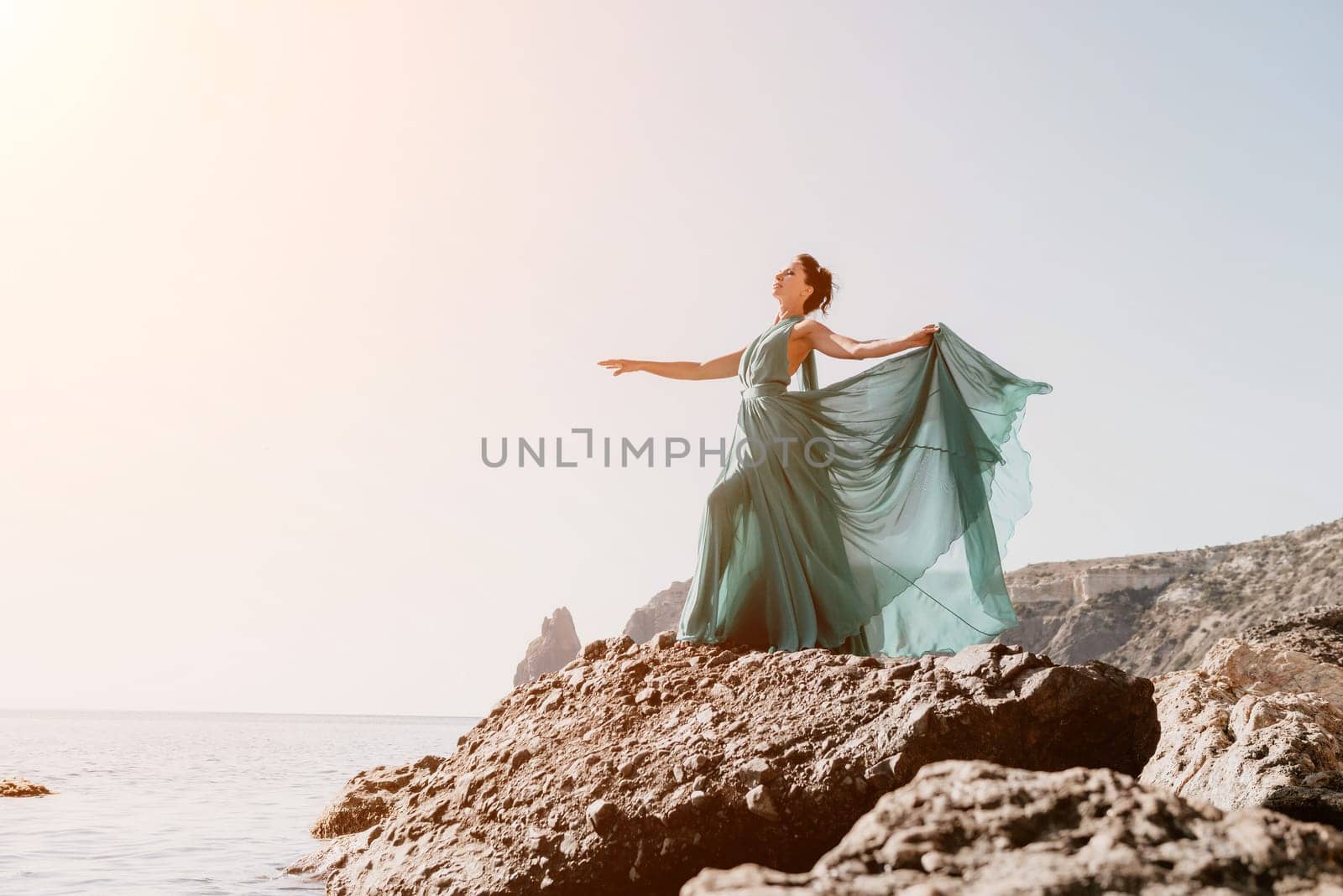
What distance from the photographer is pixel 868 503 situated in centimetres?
626

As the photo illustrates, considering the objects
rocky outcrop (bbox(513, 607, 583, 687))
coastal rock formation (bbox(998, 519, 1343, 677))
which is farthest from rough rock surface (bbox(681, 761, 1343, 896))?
rocky outcrop (bbox(513, 607, 583, 687))

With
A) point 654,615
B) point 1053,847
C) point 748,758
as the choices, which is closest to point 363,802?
point 748,758

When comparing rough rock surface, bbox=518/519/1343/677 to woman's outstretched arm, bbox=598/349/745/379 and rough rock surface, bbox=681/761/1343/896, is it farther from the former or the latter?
rough rock surface, bbox=681/761/1343/896

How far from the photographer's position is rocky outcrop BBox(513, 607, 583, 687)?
6931cm

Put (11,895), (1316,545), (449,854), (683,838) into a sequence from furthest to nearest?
(1316,545), (11,895), (449,854), (683,838)

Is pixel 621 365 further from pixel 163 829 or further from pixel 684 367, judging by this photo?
pixel 163 829

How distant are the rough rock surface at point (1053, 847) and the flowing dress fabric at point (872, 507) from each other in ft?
11.9

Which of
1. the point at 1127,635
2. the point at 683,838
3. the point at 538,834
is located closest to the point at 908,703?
the point at 683,838

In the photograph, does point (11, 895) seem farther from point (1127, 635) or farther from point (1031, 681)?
point (1127, 635)

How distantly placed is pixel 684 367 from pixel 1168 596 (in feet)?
150

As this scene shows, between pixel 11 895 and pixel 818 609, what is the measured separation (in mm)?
5623

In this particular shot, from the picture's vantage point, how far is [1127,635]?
4466 cm

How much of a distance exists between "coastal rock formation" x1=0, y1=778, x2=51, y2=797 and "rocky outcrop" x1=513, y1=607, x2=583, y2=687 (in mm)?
49562

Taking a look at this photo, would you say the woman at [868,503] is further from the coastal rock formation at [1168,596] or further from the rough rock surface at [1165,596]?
the coastal rock formation at [1168,596]
